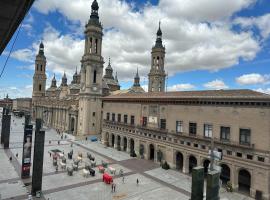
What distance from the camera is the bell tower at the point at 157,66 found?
3073 inches

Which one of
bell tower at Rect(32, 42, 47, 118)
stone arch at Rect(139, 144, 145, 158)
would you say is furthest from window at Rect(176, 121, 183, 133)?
bell tower at Rect(32, 42, 47, 118)

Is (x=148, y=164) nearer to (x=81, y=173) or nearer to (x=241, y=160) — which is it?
(x=81, y=173)

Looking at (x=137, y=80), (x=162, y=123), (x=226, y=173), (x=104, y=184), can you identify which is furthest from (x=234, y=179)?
(x=137, y=80)

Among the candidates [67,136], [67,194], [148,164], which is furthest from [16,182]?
[67,136]

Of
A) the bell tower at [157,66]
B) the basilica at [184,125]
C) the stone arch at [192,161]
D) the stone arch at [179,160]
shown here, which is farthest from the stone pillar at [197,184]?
the bell tower at [157,66]

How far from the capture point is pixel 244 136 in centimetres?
3038

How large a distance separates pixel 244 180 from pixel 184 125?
38.2 ft

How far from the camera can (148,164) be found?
4222 centimetres

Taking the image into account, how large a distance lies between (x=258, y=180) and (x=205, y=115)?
11.0m

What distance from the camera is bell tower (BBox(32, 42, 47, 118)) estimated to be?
370 ft

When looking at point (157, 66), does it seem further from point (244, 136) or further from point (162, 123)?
point (244, 136)

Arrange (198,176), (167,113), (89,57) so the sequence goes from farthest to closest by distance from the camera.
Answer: (89,57), (167,113), (198,176)

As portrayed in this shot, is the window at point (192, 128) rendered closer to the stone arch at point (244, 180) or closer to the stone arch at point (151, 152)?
the stone arch at point (244, 180)

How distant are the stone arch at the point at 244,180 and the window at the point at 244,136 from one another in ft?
14.1
